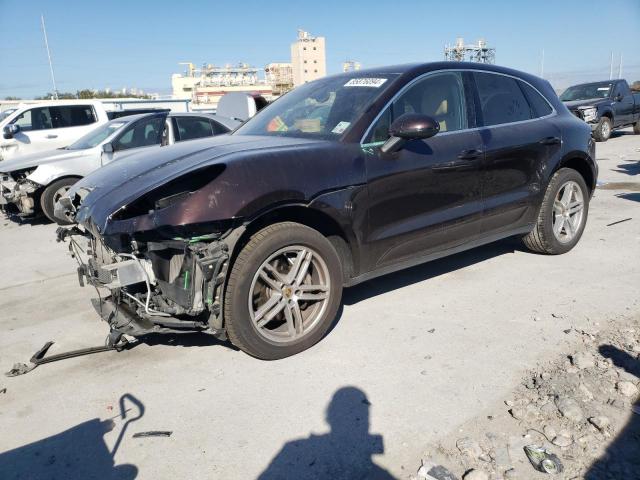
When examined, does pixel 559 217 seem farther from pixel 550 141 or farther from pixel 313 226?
pixel 313 226

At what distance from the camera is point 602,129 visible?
1573cm

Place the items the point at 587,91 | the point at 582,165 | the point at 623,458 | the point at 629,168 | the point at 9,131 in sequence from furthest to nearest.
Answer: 1. the point at 587,91
2. the point at 9,131
3. the point at 629,168
4. the point at 582,165
5. the point at 623,458

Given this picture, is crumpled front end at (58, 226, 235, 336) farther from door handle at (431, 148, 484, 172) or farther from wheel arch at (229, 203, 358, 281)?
door handle at (431, 148, 484, 172)

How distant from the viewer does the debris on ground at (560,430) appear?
2166mm

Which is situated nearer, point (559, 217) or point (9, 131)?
point (559, 217)

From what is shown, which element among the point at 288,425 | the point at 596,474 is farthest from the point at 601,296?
the point at 288,425

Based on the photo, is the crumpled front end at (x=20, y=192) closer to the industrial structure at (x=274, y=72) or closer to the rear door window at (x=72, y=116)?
the rear door window at (x=72, y=116)

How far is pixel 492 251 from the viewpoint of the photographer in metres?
5.35

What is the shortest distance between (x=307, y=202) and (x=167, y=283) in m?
0.97

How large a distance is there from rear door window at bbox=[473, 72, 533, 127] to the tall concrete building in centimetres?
11873

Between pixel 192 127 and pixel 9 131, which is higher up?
pixel 9 131

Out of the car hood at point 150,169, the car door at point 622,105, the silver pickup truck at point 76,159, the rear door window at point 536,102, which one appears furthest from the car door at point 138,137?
the car door at point 622,105

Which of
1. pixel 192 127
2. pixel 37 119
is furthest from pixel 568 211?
pixel 37 119

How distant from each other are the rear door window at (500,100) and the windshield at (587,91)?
13.9 m
